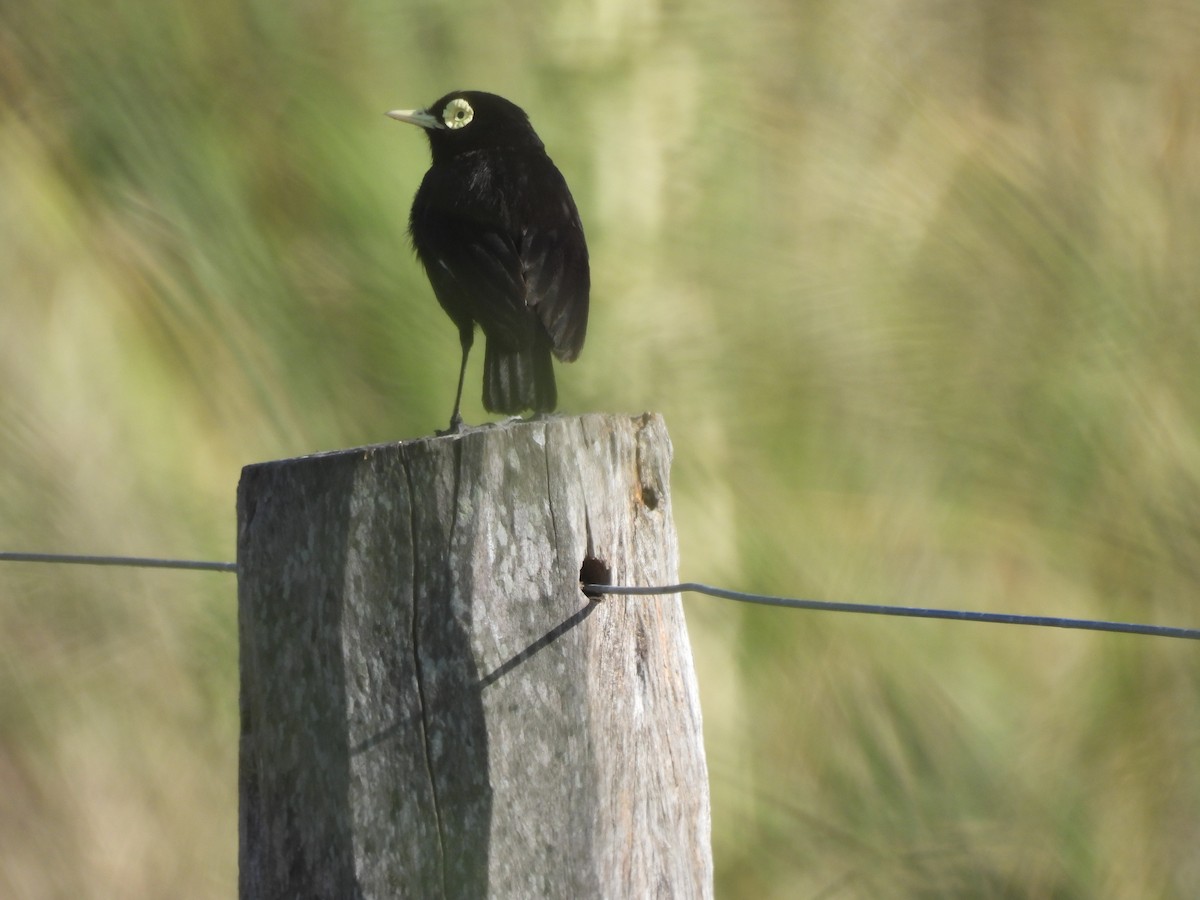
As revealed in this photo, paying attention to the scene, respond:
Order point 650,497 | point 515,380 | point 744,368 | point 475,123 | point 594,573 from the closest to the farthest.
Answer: point 594,573 → point 650,497 → point 515,380 → point 475,123 → point 744,368

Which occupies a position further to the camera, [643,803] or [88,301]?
[88,301]

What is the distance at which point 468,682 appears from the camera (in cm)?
167

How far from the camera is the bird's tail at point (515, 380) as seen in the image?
3.16 meters

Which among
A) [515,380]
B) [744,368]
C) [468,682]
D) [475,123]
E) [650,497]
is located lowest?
[468,682]

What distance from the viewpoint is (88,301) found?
464 cm

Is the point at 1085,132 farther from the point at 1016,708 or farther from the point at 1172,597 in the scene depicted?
the point at 1016,708

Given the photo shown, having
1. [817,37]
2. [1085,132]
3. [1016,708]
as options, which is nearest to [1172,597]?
[1016,708]

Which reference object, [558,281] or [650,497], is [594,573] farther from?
[558,281]

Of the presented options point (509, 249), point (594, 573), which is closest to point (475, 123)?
point (509, 249)

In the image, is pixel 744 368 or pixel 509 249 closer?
pixel 509 249

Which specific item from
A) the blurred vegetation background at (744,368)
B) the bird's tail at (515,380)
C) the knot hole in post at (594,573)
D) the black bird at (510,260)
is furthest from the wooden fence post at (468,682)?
the blurred vegetation background at (744,368)

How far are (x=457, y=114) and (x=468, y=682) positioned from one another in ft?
7.58

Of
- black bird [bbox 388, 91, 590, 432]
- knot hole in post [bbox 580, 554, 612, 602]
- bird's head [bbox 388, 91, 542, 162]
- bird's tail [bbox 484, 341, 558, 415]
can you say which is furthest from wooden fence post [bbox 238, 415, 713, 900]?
bird's head [bbox 388, 91, 542, 162]

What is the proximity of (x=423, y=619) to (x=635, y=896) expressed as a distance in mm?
422
